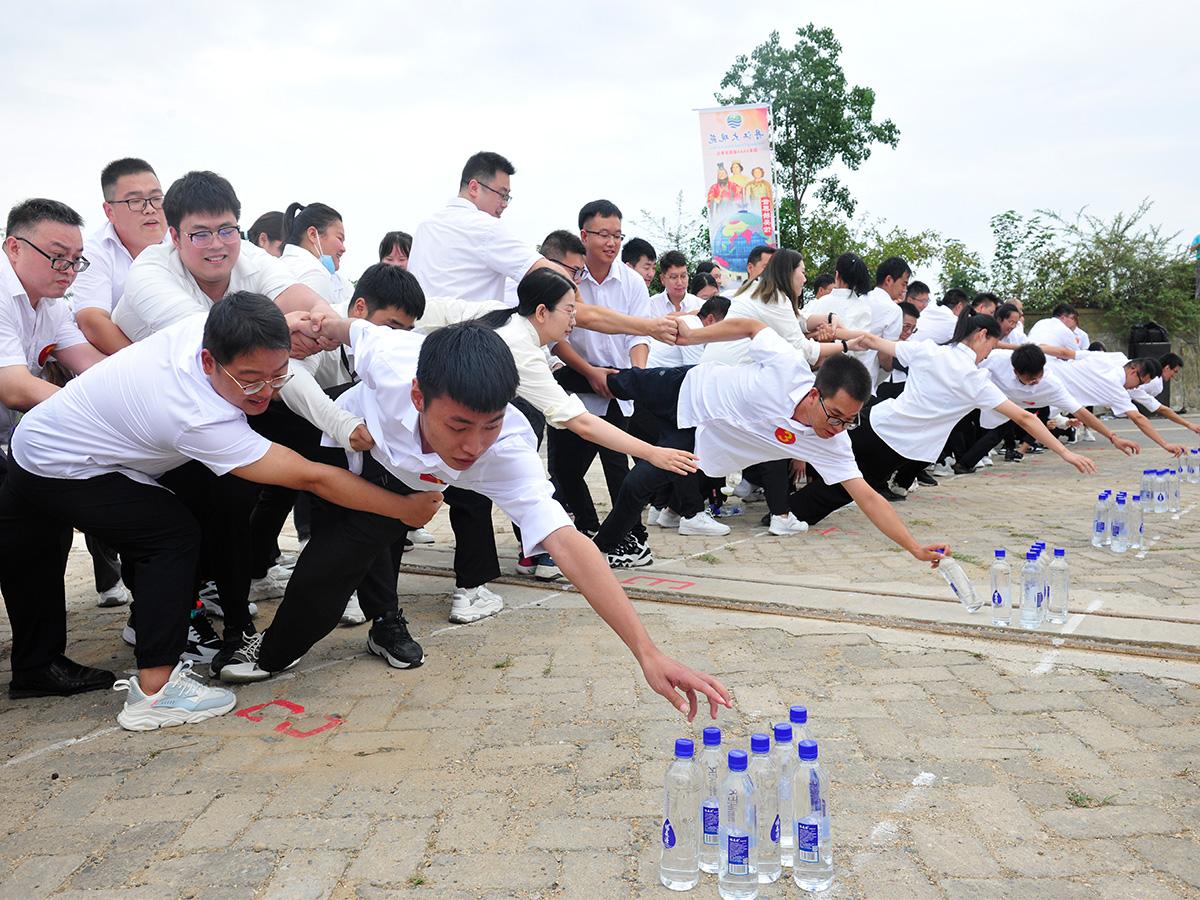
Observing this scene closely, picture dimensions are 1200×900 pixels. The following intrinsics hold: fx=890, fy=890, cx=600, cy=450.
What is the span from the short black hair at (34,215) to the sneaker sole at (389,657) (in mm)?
2264

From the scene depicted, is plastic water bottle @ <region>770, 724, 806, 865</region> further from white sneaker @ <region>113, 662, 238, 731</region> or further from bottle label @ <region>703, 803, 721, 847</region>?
white sneaker @ <region>113, 662, 238, 731</region>

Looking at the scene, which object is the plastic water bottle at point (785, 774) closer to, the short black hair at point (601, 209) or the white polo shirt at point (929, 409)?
the short black hair at point (601, 209)

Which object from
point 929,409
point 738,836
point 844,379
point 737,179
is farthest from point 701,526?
point 737,179

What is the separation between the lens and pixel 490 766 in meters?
3.04

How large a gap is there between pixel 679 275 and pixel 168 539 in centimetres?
603

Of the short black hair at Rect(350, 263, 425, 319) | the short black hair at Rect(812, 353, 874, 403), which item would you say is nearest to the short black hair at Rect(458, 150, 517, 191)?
the short black hair at Rect(350, 263, 425, 319)

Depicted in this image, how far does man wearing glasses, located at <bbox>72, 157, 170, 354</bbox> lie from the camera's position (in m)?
4.34

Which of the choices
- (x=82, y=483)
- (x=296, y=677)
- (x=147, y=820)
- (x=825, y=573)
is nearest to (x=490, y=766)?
(x=147, y=820)

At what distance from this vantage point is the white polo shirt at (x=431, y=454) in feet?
10.0

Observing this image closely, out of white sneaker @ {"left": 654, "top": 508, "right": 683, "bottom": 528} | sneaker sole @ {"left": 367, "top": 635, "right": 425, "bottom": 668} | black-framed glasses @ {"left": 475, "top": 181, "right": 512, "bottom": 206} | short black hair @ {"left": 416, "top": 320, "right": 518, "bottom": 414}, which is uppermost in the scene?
black-framed glasses @ {"left": 475, "top": 181, "right": 512, "bottom": 206}

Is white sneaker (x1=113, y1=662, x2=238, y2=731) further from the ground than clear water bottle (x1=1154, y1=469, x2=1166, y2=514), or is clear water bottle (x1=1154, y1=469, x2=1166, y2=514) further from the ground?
clear water bottle (x1=1154, y1=469, x2=1166, y2=514)

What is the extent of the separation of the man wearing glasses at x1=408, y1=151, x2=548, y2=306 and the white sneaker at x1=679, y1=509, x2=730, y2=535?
8.56ft

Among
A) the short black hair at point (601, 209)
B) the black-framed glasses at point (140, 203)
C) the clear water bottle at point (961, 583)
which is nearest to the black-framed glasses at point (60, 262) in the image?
the black-framed glasses at point (140, 203)

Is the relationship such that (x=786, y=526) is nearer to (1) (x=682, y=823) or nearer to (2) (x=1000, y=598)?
(2) (x=1000, y=598)
